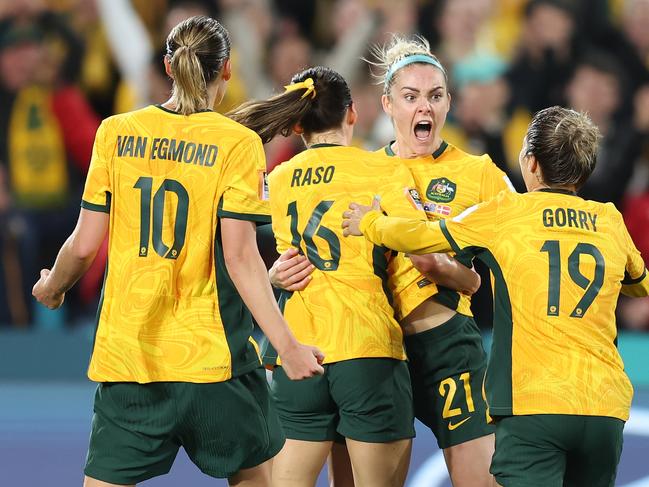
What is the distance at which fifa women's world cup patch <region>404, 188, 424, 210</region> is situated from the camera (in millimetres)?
3852

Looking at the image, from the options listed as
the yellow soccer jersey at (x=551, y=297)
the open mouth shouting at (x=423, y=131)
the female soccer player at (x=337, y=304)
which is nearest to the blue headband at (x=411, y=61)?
the open mouth shouting at (x=423, y=131)

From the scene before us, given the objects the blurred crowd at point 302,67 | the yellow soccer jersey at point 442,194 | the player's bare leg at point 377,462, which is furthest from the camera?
the blurred crowd at point 302,67

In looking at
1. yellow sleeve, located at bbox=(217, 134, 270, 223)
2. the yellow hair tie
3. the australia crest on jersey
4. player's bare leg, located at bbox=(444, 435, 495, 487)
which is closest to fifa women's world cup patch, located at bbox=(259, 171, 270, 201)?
yellow sleeve, located at bbox=(217, 134, 270, 223)

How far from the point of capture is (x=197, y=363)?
329 centimetres

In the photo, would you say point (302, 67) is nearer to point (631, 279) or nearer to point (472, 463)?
point (472, 463)

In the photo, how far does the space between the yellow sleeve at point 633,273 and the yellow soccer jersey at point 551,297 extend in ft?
0.07

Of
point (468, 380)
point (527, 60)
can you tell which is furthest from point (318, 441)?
point (527, 60)

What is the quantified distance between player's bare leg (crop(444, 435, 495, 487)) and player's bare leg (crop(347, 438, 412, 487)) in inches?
10.5

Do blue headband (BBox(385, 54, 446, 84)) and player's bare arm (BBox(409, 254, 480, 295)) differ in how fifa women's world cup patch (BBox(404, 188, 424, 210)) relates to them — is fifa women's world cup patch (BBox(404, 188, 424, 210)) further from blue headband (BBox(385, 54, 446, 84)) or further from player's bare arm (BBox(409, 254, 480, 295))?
blue headband (BBox(385, 54, 446, 84))

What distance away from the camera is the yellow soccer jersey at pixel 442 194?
13.2 ft

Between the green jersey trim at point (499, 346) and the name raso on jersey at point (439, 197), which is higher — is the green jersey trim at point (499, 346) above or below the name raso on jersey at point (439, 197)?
below

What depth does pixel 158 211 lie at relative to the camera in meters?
3.24

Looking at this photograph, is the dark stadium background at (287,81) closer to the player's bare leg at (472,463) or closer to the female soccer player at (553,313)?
the player's bare leg at (472,463)

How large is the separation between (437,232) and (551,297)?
1.32 ft
